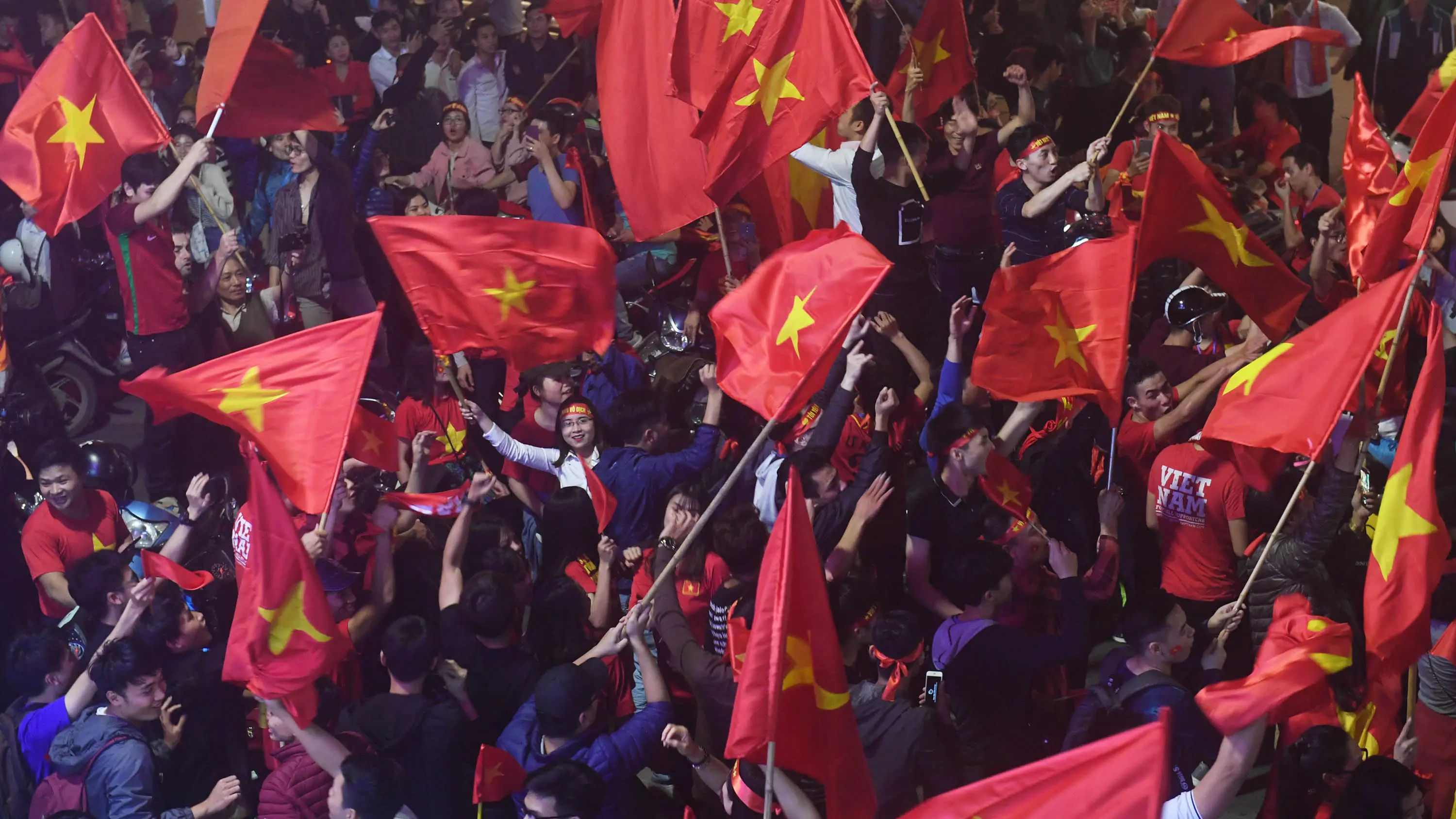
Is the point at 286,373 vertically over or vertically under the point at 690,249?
over

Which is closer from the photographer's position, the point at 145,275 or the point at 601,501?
the point at 601,501

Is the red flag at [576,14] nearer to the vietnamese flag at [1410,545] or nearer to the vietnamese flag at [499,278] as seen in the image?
the vietnamese flag at [499,278]

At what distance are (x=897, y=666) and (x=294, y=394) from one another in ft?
8.32

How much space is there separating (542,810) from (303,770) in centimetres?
110

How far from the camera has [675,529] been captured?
20.0 feet

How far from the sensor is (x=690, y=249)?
31.9 ft

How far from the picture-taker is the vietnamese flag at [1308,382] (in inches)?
221

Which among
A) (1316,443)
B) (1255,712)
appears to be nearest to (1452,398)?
(1316,443)

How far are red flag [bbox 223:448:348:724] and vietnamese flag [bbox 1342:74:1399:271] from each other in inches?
186

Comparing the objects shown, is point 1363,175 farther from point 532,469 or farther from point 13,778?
point 13,778

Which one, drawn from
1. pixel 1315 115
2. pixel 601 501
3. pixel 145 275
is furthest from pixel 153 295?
pixel 1315 115

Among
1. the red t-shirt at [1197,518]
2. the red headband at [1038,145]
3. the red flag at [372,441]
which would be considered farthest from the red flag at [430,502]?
the red headband at [1038,145]

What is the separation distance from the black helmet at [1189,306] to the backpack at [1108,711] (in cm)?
266

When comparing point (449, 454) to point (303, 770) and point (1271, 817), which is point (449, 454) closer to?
point (303, 770)
